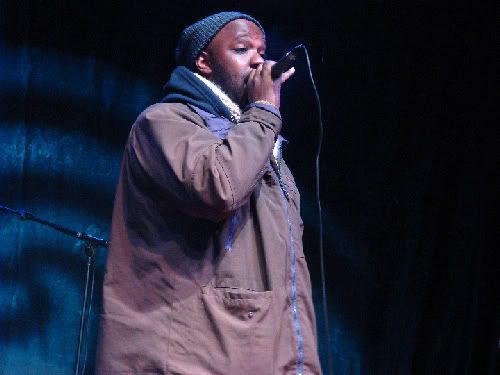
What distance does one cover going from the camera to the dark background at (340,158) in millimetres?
3191

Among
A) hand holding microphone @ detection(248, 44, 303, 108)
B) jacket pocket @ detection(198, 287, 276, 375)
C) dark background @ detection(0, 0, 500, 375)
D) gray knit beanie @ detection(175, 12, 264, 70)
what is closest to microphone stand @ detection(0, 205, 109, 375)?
dark background @ detection(0, 0, 500, 375)

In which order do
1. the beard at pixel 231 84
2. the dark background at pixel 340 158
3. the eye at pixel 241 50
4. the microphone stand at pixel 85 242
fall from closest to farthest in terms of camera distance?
the beard at pixel 231 84 < the eye at pixel 241 50 < the microphone stand at pixel 85 242 < the dark background at pixel 340 158

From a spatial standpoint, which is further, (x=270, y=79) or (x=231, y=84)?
(x=231, y=84)

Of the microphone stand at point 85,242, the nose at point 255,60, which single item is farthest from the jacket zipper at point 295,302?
the microphone stand at point 85,242

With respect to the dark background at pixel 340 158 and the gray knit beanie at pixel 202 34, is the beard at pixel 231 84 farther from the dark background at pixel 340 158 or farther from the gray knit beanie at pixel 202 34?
the dark background at pixel 340 158

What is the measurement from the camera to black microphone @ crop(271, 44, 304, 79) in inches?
62.3

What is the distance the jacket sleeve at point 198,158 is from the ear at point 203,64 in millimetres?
406

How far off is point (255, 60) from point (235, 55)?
0.08m

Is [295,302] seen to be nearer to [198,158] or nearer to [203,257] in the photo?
[203,257]

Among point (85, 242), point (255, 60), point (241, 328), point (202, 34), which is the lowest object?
point (241, 328)

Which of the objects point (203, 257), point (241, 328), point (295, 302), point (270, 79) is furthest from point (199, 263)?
point (270, 79)

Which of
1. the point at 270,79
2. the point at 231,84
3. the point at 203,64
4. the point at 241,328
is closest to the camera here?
the point at 241,328

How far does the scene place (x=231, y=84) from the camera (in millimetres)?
1834

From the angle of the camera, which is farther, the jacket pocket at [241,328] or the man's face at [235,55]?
the man's face at [235,55]
